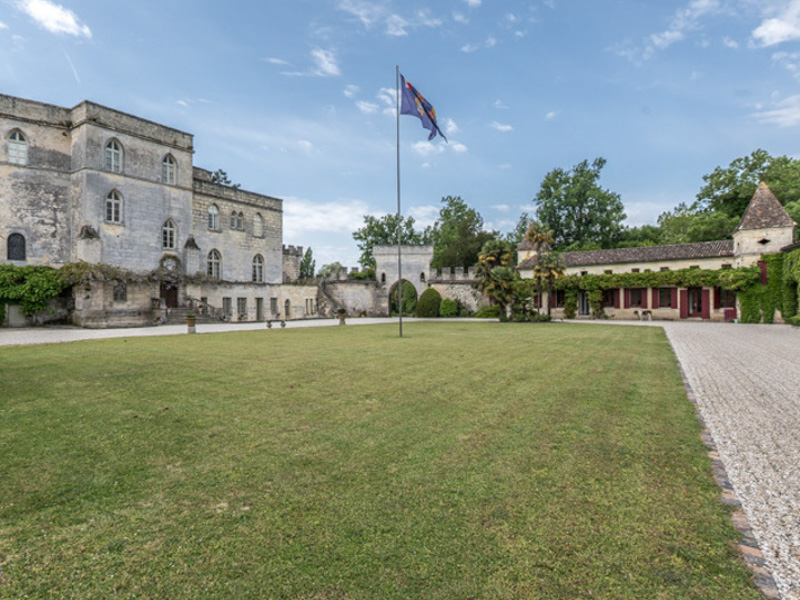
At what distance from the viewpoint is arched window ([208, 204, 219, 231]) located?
34469mm

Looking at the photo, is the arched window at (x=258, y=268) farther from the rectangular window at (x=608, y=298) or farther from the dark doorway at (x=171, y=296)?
the rectangular window at (x=608, y=298)

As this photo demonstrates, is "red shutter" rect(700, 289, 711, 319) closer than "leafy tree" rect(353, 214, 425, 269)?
Yes

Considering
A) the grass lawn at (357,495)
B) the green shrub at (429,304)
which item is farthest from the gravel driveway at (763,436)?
the green shrub at (429,304)

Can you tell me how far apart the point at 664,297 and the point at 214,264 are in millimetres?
36561

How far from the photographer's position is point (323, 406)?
5.86 meters

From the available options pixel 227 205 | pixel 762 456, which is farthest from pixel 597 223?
pixel 762 456

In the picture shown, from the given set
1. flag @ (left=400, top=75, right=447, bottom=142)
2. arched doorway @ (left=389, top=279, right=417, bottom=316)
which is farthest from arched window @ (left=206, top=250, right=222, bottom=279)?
flag @ (left=400, top=75, right=447, bottom=142)

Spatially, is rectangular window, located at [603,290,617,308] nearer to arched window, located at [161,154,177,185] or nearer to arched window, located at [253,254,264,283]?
arched window, located at [253,254,264,283]

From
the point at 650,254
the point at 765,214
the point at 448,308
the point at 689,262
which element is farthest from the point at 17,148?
the point at 765,214

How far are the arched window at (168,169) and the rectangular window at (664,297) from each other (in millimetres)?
38799

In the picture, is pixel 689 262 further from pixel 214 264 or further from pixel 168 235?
pixel 168 235

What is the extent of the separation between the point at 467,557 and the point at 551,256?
108ft

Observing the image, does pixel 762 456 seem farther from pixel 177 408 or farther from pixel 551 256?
pixel 551 256

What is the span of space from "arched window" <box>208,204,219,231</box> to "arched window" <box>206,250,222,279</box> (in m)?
2.03
